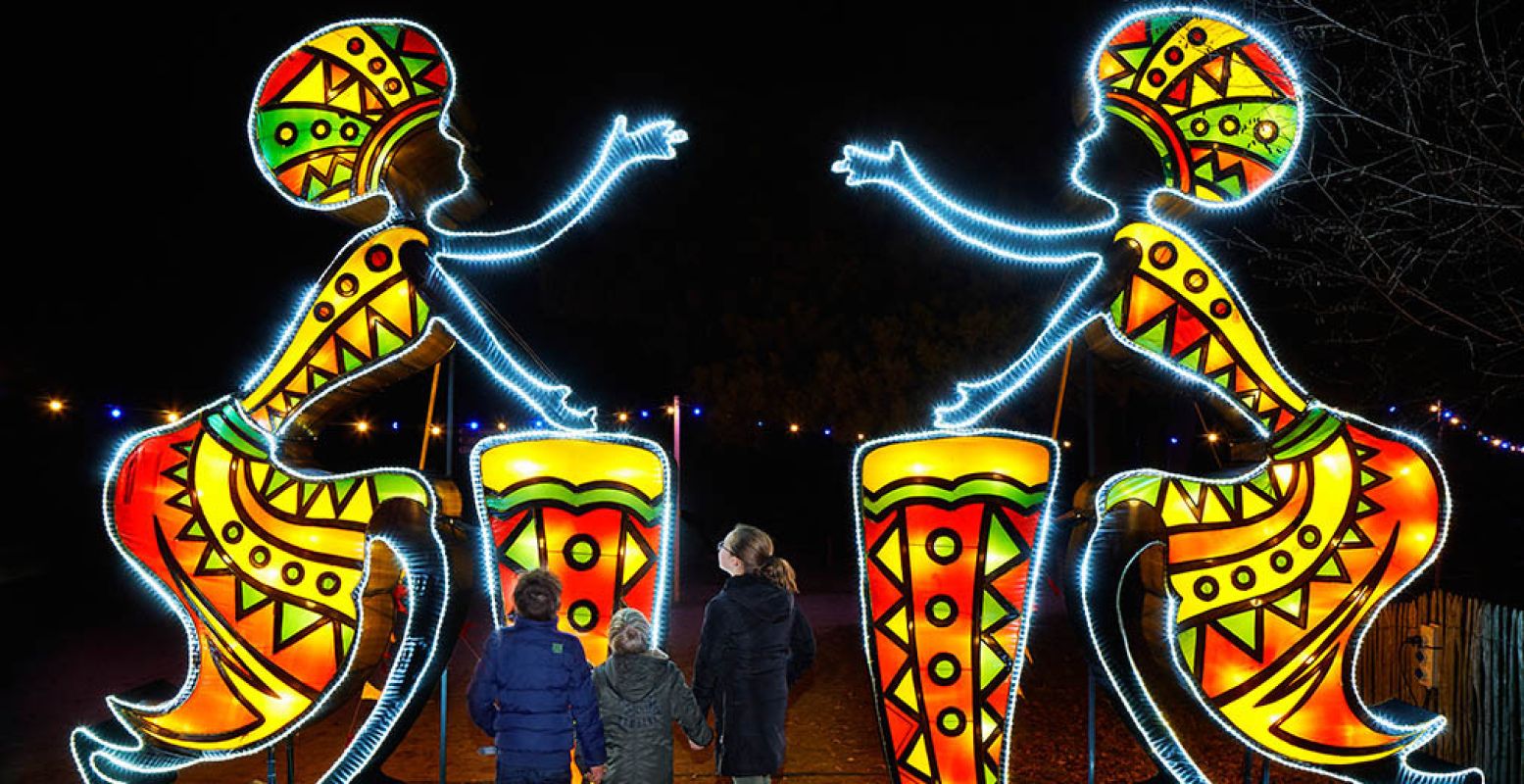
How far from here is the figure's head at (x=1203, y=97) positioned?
4.72 metres

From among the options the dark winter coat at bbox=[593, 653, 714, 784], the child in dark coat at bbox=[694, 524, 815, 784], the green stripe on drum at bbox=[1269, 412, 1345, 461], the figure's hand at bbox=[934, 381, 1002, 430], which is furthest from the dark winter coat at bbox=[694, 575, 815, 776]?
the green stripe on drum at bbox=[1269, 412, 1345, 461]

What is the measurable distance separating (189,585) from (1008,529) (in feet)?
11.5

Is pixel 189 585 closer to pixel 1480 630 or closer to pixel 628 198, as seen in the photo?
pixel 1480 630

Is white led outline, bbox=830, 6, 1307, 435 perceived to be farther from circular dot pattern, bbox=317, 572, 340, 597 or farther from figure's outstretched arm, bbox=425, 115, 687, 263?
circular dot pattern, bbox=317, 572, 340, 597

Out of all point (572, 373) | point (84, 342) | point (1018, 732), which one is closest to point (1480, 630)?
point (1018, 732)

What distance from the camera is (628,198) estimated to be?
1241cm

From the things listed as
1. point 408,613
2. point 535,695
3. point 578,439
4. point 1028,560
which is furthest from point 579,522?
point 1028,560

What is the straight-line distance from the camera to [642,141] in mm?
4875

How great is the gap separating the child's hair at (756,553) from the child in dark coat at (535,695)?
755 millimetres

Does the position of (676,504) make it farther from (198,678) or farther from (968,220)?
(198,678)

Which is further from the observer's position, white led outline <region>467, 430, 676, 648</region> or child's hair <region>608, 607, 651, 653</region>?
white led outline <region>467, 430, 676, 648</region>

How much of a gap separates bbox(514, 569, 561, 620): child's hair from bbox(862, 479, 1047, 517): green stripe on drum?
1487mm

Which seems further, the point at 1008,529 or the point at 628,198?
the point at 628,198

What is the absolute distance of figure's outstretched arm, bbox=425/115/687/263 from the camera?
4.88 metres
